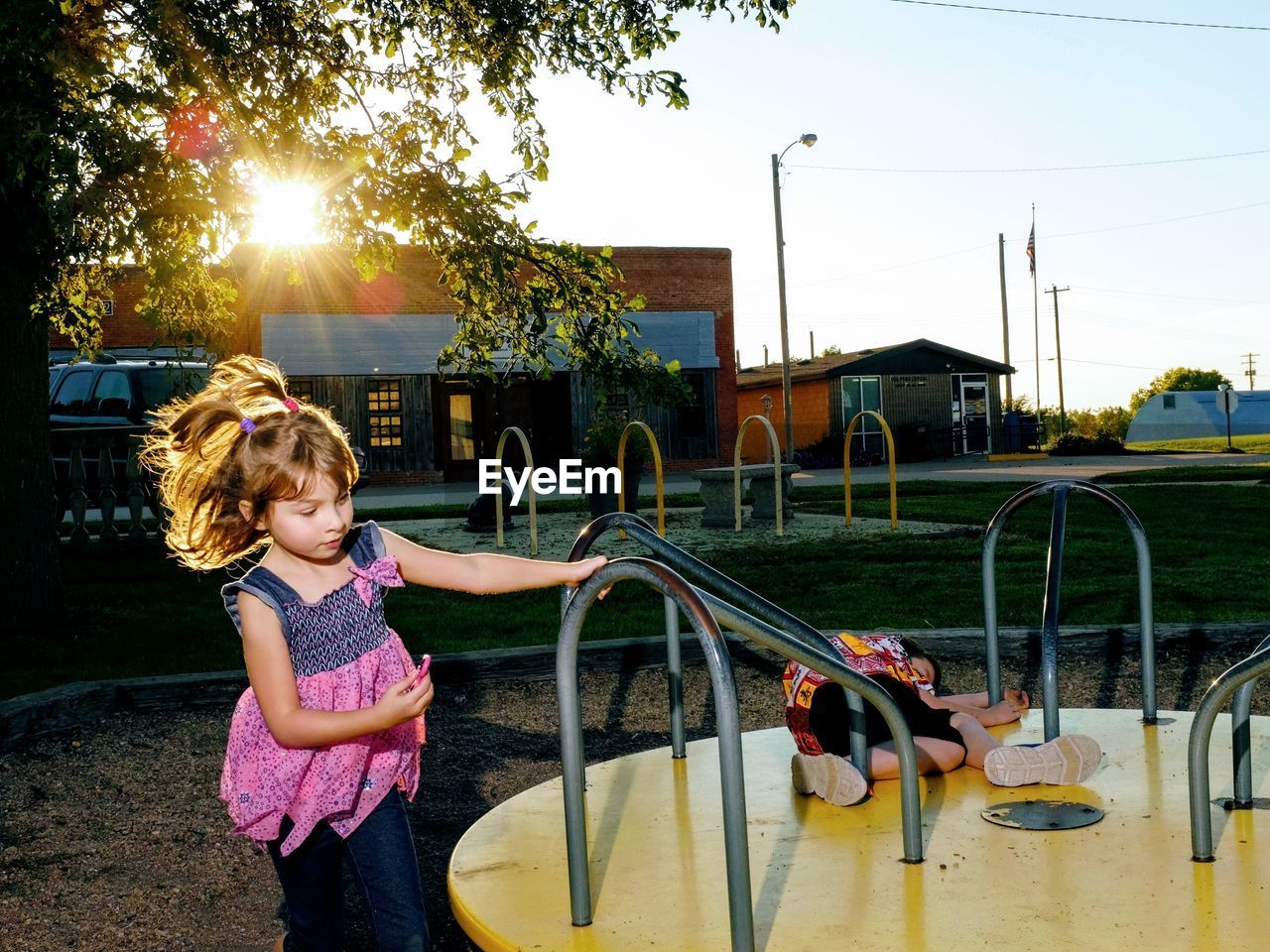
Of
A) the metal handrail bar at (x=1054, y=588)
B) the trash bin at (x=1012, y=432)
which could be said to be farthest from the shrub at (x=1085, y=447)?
the metal handrail bar at (x=1054, y=588)

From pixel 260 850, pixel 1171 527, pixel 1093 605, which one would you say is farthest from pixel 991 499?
pixel 260 850

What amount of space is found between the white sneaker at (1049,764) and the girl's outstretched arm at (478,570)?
135cm

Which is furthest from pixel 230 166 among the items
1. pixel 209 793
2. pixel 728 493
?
pixel 728 493

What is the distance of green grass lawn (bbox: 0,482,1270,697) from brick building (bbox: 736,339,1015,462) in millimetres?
21807

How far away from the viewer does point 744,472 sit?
1253cm

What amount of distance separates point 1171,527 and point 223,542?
34.8 feet

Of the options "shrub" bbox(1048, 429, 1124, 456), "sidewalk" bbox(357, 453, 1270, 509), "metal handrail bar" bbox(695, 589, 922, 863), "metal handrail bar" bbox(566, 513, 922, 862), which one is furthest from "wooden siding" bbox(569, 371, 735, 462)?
"metal handrail bar" bbox(695, 589, 922, 863)

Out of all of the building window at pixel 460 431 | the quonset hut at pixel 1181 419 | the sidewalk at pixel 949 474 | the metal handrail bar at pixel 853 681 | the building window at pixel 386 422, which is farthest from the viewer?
the quonset hut at pixel 1181 419

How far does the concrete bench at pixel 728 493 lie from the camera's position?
12.6 meters

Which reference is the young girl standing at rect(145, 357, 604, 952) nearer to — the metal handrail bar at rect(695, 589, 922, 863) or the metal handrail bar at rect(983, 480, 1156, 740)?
the metal handrail bar at rect(695, 589, 922, 863)

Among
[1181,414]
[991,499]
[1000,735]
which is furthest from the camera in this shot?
[1181,414]

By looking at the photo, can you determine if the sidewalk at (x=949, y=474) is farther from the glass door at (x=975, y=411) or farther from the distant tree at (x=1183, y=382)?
the distant tree at (x=1183, y=382)

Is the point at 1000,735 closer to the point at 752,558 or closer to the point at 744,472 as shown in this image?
the point at 752,558

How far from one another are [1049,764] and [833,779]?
574 millimetres
